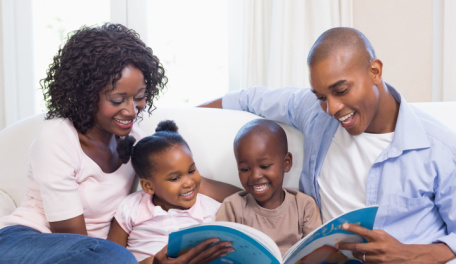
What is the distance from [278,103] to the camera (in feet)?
7.00

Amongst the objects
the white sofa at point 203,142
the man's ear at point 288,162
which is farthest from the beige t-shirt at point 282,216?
the white sofa at point 203,142

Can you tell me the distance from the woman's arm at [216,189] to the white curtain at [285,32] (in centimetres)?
112

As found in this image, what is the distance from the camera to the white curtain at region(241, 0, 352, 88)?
9.93 ft

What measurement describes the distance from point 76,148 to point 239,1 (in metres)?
1.89

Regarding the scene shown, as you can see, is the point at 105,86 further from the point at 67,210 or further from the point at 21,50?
the point at 21,50

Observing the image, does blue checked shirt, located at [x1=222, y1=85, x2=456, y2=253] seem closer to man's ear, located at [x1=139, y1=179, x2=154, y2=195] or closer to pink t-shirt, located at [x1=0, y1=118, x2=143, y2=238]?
man's ear, located at [x1=139, y1=179, x2=154, y2=195]

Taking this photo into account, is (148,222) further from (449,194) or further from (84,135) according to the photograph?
(449,194)

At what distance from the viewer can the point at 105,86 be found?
173 centimetres

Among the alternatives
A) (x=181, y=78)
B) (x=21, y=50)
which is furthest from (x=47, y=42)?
(x=181, y=78)

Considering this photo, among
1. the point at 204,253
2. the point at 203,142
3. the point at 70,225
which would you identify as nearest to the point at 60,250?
the point at 70,225

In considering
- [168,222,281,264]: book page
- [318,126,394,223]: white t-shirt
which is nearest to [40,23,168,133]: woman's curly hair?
[168,222,281,264]: book page

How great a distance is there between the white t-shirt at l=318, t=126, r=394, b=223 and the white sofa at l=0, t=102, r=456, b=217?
0.81ft

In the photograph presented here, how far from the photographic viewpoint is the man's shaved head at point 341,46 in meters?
1.65

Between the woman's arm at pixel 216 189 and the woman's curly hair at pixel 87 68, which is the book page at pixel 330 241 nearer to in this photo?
the woman's arm at pixel 216 189
